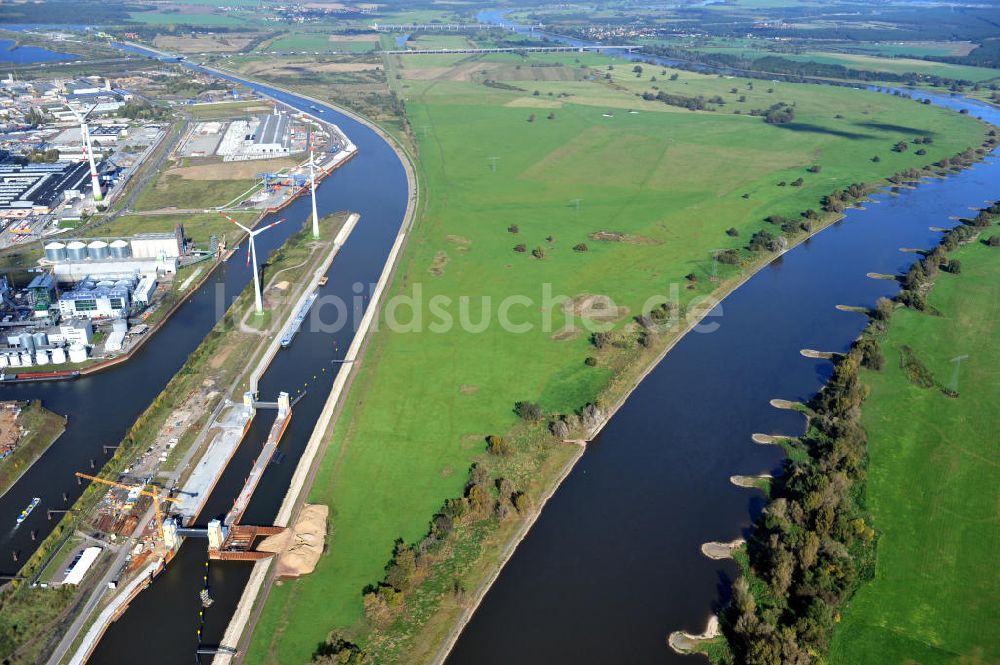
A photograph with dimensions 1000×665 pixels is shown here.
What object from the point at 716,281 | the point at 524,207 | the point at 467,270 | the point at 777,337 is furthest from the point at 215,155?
the point at 777,337

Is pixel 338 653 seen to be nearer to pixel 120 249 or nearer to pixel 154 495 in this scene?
pixel 154 495

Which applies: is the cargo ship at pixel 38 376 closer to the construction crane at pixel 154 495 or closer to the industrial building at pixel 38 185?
the construction crane at pixel 154 495

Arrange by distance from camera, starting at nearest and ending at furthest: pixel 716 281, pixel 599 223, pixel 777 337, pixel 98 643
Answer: pixel 98 643 → pixel 777 337 → pixel 716 281 → pixel 599 223

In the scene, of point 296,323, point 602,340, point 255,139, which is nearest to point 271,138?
point 255,139

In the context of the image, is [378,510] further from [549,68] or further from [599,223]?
[549,68]

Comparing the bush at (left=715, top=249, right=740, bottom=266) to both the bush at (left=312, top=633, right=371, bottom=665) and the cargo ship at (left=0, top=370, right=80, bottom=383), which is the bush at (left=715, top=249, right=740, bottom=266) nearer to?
the bush at (left=312, top=633, right=371, bottom=665)

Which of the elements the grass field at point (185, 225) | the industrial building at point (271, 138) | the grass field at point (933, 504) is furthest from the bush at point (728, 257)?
the industrial building at point (271, 138)
